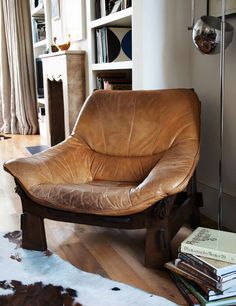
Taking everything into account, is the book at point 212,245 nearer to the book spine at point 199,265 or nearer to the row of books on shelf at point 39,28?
the book spine at point 199,265

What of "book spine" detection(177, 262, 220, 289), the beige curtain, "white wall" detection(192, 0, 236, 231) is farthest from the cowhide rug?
the beige curtain

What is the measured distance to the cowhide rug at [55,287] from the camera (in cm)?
166

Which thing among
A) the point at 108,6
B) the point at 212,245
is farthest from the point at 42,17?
the point at 212,245

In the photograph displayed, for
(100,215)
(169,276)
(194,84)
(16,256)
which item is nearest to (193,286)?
(169,276)

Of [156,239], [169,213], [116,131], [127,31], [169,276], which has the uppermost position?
[127,31]

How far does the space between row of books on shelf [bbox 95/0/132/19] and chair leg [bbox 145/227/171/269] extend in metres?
1.80

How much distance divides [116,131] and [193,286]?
1.04 meters

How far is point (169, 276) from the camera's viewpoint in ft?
6.09

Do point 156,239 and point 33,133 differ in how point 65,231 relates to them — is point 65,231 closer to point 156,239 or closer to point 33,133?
point 156,239

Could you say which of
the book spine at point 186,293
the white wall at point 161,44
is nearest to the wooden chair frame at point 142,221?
the book spine at point 186,293

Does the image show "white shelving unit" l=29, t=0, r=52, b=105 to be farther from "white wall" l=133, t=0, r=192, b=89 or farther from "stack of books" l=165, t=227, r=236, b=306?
"stack of books" l=165, t=227, r=236, b=306

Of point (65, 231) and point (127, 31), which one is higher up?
point (127, 31)

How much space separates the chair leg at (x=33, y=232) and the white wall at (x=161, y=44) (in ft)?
3.90

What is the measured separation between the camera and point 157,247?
1854 millimetres
